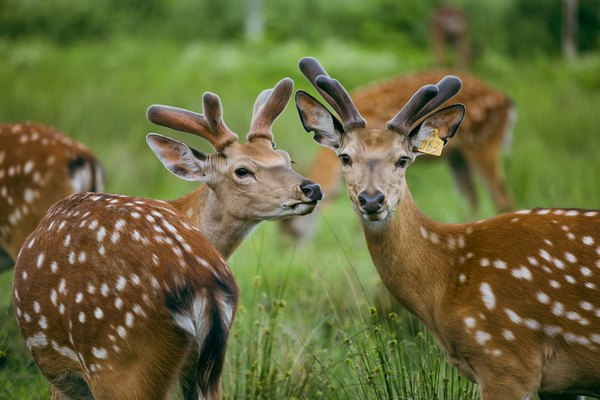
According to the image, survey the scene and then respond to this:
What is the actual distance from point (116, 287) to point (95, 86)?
926 cm

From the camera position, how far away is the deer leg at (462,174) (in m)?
10.3

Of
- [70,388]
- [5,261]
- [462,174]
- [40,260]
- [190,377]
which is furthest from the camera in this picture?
[462,174]

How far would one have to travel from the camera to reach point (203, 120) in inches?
197

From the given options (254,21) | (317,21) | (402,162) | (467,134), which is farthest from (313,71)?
(317,21)

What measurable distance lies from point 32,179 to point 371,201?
2.81 meters

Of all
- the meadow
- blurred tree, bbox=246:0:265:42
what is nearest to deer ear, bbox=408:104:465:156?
the meadow

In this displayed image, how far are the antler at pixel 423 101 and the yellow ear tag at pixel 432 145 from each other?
94 mm

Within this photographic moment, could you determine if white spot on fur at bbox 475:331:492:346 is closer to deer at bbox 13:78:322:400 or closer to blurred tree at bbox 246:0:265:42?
deer at bbox 13:78:322:400

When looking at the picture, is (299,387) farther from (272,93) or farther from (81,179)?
(81,179)

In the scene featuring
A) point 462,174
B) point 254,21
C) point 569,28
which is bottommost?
point 462,174

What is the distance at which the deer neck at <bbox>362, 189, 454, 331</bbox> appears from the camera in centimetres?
467

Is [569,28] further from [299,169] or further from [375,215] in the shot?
[375,215]

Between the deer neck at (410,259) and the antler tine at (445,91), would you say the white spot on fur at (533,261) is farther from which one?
the antler tine at (445,91)

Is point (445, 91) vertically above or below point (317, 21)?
above
